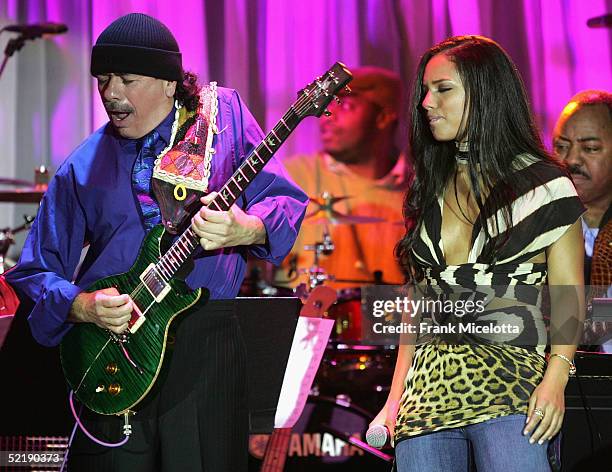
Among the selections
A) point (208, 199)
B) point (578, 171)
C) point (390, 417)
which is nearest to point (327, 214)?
point (578, 171)

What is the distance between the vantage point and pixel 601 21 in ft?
23.1

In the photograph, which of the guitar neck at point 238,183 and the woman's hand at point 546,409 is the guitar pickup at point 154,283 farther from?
the woman's hand at point 546,409

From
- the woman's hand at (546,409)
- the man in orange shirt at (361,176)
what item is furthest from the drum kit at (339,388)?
the woman's hand at (546,409)

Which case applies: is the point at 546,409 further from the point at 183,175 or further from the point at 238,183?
the point at 183,175

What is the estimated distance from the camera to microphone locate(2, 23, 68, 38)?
6.11m

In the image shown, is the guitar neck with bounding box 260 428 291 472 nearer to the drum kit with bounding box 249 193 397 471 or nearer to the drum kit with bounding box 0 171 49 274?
the drum kit with bounding box 249 193 397 471

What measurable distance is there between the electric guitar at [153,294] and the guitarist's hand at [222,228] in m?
0.10

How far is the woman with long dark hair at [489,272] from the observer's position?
7.83 feet

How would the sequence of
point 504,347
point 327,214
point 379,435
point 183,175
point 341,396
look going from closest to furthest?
1. point 504,347
2. point 379,435
3. point 183,175
4. point 341,396
5. point 327,214

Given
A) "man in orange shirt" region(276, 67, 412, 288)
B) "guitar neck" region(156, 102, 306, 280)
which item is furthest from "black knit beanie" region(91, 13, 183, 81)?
"man in orange shirt" region(276, 67, 412, 288)

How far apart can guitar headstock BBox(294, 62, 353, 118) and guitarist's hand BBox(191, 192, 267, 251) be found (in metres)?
0.36

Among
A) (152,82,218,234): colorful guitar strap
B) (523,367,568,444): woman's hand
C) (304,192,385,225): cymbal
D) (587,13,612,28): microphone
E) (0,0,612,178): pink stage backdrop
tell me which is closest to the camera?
(523,367,568,444): woman's hand

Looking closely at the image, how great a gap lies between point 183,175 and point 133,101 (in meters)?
0.29

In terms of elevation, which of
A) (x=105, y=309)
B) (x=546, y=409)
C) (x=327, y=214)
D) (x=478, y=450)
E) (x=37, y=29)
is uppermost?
(x=37, y=29)
